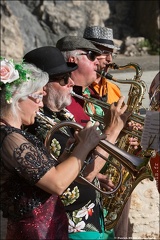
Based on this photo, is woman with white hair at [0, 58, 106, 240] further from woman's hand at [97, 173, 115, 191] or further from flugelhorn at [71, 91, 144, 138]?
woman's hand at [97, 173, 115, 191]

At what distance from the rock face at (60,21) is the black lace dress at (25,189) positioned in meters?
9.24

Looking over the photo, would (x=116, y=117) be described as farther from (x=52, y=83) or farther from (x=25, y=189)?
(x=25, y=189)

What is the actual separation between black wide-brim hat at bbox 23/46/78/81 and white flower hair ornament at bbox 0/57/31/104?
14.0 inches

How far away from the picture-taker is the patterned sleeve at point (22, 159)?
7.34 ft

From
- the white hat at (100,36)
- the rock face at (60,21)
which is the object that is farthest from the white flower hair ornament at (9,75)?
the rock face at (60,21)

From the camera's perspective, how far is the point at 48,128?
282 cm

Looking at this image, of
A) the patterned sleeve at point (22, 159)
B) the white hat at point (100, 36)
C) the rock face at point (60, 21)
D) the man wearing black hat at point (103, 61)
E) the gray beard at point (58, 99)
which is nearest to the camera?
the patterned sleeve at point (22, 159)

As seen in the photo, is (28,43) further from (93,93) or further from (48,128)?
(48,128)

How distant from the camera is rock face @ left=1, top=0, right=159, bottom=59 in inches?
463

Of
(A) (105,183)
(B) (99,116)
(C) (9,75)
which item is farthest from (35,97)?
(A) (105,183)

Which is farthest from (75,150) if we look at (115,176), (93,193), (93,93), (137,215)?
(137,215)

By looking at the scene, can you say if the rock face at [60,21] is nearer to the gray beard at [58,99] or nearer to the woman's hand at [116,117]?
the gray beard at [58,99]

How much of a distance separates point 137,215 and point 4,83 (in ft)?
7.02

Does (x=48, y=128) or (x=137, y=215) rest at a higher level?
(x=48, y=128)
